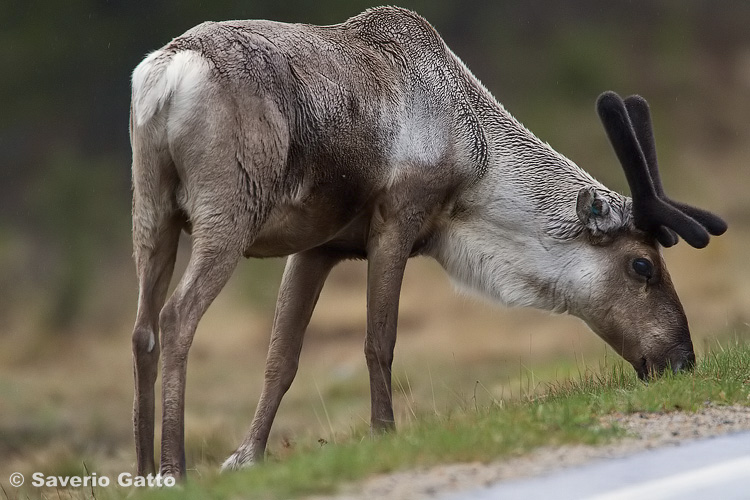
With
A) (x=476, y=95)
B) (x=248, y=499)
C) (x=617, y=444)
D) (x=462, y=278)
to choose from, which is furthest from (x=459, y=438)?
(x=476, y=95)

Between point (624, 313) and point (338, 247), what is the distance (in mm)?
2094

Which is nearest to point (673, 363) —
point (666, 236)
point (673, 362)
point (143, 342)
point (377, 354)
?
point (673, 362)

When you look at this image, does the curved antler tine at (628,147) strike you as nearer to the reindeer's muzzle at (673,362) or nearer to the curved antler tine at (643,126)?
the curved antler tine at (643,126)

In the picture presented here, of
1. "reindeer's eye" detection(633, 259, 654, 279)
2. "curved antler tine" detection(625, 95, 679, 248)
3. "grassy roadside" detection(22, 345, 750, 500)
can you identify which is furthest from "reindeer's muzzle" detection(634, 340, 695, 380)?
"curved antler tine" detection(625, 95, 679, 248)

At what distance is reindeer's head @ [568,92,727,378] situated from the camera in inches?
295

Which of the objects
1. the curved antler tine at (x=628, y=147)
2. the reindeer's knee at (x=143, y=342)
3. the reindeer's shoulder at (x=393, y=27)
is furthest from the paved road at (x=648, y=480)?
the reindeer's shoulder at (x=393, y=27)

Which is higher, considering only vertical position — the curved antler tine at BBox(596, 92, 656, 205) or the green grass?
the curved antler tine at BBox(596, 92, 656, 205)

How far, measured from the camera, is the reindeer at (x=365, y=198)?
233 inches

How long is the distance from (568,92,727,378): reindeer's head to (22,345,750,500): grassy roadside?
32cm

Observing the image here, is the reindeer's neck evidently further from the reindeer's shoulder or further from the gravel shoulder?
the gravel shoulder

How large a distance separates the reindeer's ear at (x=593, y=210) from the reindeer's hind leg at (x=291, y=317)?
177 cm

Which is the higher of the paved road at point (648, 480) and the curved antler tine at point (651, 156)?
the curved antler tine at point (651, 156)

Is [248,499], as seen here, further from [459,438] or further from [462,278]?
[462,278]

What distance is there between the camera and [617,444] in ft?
16.4
